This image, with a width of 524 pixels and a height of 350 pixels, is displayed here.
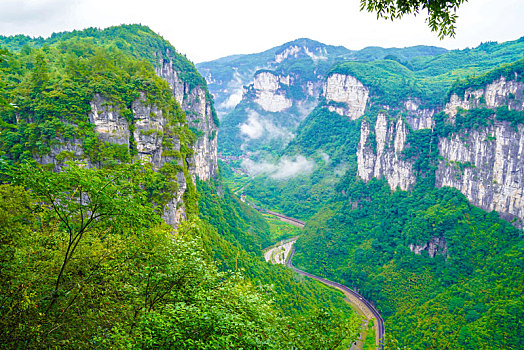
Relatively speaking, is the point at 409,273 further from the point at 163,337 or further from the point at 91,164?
the point at 163,337

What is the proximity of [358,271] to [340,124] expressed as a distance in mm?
75686

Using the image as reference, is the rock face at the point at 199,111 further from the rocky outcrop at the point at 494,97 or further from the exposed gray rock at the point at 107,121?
the rocky outcrop at the point at 494,97

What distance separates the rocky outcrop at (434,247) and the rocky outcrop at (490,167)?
8.73m

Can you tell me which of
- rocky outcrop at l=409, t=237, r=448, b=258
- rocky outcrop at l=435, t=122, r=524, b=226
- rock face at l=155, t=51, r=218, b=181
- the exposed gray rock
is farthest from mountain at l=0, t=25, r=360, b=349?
rock face at l=155, t=51, r=218, b=181

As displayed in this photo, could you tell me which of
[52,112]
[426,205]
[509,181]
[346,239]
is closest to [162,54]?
[52,112]

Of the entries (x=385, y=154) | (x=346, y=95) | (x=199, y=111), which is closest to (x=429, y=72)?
(x=346, y=95)

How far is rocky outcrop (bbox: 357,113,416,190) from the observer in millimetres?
71188

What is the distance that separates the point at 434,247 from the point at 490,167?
1642 centimetres

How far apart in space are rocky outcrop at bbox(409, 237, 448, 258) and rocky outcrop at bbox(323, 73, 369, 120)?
227 ft

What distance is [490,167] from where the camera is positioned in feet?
174

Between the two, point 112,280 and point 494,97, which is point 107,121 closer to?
point 112,280

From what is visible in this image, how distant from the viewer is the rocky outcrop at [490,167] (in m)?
48.6

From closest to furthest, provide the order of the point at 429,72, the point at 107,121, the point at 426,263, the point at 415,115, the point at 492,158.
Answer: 1. the point at 107,121
2. the point at 492,158
3. the point at 426,263
4. the point at 415,115
5. the point at 429,72

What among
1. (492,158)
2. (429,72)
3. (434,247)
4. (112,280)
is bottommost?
(434,247)
